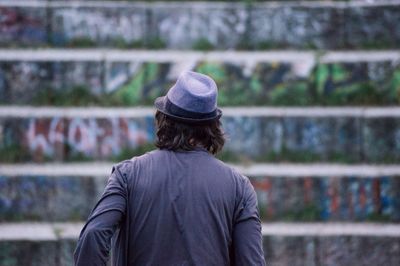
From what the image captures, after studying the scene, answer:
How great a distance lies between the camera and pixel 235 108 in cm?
778

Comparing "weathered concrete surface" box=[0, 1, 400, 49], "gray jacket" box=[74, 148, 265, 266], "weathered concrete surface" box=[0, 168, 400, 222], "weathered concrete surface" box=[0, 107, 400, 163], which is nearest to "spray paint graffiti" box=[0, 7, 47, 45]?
"weathered concrete surface" box=[0, 1, 400, 49]

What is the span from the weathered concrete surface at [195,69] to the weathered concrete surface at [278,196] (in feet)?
3.41

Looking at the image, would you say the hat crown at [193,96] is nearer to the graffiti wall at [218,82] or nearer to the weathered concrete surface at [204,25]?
the graffiti wall at [218,82]

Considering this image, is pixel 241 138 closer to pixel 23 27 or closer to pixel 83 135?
pixel 83 135

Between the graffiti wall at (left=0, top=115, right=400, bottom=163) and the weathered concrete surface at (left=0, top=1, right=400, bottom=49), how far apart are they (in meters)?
1.09

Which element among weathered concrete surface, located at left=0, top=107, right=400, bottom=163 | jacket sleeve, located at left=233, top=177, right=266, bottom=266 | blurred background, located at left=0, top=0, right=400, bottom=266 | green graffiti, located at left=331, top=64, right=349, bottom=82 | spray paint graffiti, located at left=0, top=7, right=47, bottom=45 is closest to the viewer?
jacket sleeve, located at left=233, top=177, right=266, bottom=266

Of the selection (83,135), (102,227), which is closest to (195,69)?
(83,135)

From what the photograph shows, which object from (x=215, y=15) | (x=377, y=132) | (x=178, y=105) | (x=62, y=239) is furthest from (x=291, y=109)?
(x=178, y=105)

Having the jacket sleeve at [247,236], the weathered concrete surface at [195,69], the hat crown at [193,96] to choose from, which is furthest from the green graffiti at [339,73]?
the jacket sleeve at [247,236]

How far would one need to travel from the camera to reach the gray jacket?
304 centimetres

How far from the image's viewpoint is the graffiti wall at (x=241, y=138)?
759 centimetres

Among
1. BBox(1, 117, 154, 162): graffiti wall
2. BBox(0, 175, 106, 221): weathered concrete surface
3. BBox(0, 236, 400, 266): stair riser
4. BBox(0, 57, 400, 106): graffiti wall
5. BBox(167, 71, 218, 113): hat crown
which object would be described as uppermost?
BBox(167, 71, 218, 113): hat crown

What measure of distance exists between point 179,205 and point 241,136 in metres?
4.59

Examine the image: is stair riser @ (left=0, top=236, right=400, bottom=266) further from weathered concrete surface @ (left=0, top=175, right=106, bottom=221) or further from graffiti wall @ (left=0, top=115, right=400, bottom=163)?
graffiti wall @ (left=0, top=115, right=400, bottom=163)
